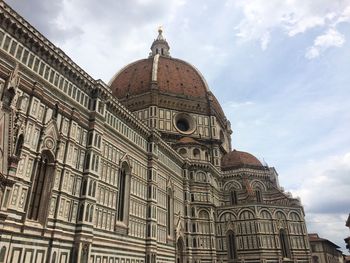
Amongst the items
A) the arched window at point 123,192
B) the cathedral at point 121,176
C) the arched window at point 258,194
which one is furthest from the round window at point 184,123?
the arched window at point 123,192

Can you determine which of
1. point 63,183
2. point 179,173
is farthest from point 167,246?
point 63,183

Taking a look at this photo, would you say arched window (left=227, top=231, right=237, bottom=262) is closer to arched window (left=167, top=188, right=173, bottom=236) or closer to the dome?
arched window (left=167, top=188, right=173, bottom=236)

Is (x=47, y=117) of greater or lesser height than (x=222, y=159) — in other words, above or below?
below

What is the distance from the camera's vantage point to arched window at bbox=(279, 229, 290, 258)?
40.8 metres

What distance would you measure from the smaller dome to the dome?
845 cm

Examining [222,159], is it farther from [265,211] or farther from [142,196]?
[142,196]

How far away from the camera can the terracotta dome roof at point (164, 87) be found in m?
52.6

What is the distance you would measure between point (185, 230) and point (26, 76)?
28418mm

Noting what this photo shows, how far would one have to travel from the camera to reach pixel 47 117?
67.9 feet

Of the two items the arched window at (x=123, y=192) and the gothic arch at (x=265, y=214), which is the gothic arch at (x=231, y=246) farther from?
the arched window at (x=123, y=192)

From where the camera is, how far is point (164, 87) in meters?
54.6

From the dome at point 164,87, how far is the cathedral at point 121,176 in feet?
0.83

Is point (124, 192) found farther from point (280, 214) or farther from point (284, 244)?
point (284, 244)

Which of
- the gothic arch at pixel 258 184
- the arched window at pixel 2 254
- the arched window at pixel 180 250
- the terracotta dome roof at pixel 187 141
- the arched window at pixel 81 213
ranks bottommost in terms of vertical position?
the arched window at pixel 2 254
